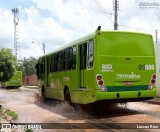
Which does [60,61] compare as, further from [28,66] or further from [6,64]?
[28,66]

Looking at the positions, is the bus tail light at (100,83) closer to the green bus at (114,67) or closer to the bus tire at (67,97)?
the green bus at (114,67)

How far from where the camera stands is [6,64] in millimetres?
26703

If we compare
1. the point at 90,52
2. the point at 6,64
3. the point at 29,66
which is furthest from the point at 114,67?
the point at 29,66

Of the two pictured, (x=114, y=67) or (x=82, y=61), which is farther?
(x=82, y=61)

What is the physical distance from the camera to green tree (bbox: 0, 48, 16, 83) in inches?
1033

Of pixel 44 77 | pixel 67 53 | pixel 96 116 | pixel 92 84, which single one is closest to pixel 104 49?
pixel 92 84

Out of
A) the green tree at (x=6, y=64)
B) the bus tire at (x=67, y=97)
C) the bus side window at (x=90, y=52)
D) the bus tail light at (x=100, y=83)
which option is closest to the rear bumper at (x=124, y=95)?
the bus tail light at (x=100, y=83)

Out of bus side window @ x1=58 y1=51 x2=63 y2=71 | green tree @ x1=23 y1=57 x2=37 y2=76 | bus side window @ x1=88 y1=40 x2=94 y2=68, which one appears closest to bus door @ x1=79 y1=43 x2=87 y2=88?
bus side window @ x1=88 y1=40 x2=94 y2=68

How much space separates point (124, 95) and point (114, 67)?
3.45 ft

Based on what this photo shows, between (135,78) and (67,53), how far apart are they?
4.21m

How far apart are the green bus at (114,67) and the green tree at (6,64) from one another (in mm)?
11245

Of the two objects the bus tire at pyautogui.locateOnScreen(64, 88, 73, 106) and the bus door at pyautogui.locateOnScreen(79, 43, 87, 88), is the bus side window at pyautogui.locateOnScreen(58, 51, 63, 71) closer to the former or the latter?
the bus tire at pyautogui.locateOnScreen(64, 88, 73, 106)

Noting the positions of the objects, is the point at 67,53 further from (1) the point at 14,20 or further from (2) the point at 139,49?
(1) the point at 14,20

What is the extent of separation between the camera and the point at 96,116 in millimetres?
14852
